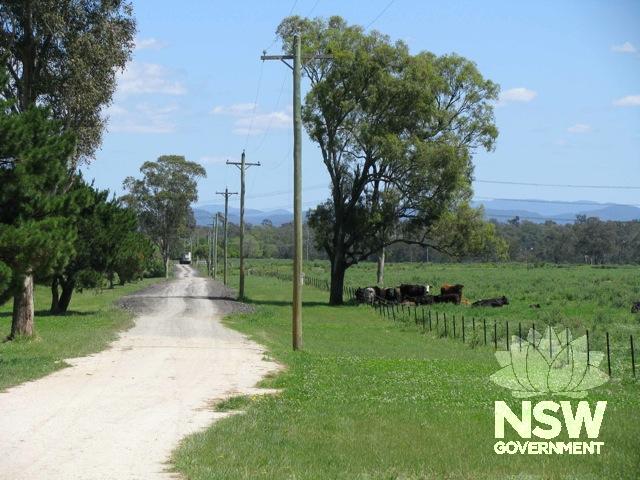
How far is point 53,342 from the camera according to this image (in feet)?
79.9

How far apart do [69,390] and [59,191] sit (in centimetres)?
1298

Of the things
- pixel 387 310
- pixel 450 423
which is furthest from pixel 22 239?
pixel 387 310

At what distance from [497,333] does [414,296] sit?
2062cm

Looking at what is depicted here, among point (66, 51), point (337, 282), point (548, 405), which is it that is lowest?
point (548, 405)

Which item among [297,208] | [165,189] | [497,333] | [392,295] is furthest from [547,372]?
[165,189]

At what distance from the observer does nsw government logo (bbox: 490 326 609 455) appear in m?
10.2

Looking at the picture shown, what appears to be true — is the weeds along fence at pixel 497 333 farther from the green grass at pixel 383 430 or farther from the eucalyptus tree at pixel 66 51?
the eucalyptus tree at pixel 66 51

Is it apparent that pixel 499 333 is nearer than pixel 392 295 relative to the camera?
Yes

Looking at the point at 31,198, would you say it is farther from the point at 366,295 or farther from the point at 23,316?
the point at 366,295

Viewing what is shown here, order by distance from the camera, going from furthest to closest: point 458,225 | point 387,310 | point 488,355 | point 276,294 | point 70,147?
point 276,294 < point 458,225 < point 387,310 < point 488,355 < point 70,147

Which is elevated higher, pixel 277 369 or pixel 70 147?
pixel 70 147

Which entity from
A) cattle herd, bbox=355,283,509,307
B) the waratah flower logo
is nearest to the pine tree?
the waratah flower logo

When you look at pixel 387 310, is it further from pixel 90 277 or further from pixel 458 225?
pixel 90 277

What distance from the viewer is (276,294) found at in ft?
204
